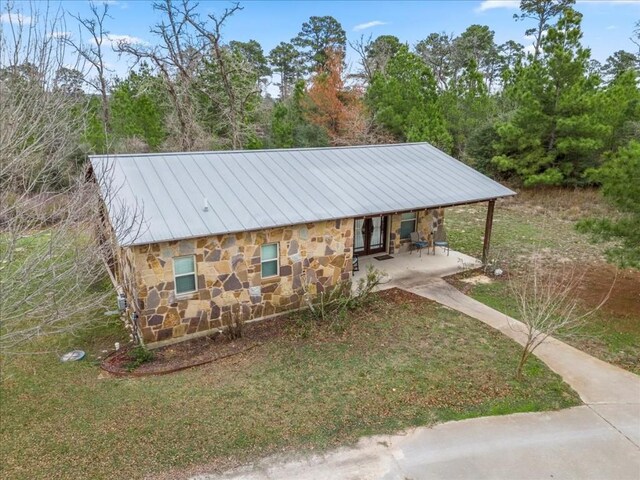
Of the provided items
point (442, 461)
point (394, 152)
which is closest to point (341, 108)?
point (394, 152)

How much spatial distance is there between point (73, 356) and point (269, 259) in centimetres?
462

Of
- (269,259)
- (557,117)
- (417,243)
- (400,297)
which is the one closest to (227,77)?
(417,243)

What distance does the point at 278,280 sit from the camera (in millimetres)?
10977

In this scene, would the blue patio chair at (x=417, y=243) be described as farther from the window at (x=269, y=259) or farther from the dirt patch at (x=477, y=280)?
the window at (x=269, y=259)

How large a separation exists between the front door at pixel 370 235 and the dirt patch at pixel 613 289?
6.07 metres

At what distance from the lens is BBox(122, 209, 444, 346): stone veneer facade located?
31.1ft

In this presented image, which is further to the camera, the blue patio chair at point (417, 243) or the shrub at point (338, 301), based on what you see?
the blue patio chair at point (417, 243)

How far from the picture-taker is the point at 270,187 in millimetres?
11492

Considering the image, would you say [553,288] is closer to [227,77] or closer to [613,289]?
[613,289]

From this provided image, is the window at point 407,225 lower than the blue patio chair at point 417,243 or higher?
higher

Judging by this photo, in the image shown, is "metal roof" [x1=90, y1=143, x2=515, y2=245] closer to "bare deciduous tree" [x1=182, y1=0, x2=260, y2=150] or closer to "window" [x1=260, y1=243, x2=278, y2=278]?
"window" [x1=260, y1=243, x2=278, y2=278]

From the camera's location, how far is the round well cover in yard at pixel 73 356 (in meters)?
9.38

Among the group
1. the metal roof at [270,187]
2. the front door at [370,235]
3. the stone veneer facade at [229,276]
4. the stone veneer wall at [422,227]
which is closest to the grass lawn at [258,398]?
the stone veneer facade at [229,276]

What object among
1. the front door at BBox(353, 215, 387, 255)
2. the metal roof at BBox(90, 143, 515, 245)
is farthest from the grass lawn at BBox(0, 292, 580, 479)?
the front door at BBox(353, 215, 387, 255)
